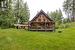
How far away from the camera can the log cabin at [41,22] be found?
62.3 metres

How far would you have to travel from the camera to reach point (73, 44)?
3794 cm

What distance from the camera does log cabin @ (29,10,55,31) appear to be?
2453 inches

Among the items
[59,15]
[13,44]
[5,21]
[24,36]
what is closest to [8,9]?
[5,21]

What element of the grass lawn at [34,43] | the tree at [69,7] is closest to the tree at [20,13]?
the tree at [69,7]

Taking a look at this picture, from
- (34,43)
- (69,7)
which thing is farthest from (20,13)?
(34,43)

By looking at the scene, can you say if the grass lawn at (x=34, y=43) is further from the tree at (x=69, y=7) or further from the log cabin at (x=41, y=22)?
the tree at (x=69, y=7)

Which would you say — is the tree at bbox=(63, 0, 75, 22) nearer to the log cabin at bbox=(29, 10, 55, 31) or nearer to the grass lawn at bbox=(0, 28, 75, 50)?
the log cabin at bbox=(29, 10, 55, 31)

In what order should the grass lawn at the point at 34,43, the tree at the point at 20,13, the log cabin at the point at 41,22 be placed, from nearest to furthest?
1. the grass lawn at the point at 34,43
2. the log cabin at the point at 41,22
3. the tree at the point at 20,13

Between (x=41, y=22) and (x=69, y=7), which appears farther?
(x=69, y=7)

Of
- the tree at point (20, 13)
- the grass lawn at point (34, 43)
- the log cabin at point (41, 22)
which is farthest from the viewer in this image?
the tree at point (20, 13)

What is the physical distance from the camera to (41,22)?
6494 cm

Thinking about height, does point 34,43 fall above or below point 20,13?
below

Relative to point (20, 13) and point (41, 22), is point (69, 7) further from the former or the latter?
point (41, 22)

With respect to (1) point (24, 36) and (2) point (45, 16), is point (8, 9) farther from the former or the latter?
(1) point (24, 36)
